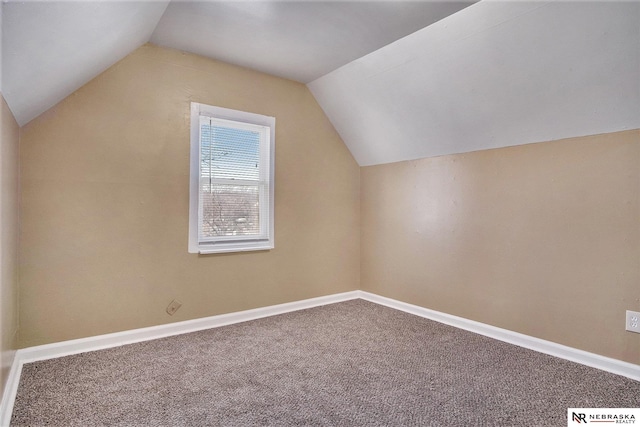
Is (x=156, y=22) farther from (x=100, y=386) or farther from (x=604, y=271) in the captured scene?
(x=604, y=271)

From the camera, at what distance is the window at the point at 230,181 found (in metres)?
3.16

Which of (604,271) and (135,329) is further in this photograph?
→ (135,329)

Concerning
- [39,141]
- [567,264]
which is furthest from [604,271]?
[39,141]

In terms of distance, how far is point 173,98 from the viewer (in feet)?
9.98

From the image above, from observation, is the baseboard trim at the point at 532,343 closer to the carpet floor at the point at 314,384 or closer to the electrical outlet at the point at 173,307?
the carpet floor at the point at 314,384

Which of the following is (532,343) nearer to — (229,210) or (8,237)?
(229,210)

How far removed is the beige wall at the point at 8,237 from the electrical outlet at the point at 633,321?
361 centimetres

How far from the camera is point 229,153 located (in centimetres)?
338

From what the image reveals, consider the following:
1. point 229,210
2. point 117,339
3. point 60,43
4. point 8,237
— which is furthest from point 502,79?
point 117,339

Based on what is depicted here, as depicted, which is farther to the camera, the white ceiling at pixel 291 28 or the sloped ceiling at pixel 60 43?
the white ceiling at pixel 291 28

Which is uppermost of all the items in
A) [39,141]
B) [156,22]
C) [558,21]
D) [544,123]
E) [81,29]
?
[156,22]

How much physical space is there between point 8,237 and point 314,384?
1.96 meters

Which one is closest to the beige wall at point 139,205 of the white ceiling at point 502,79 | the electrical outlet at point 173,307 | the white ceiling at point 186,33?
the electrical outlet at point 173,307

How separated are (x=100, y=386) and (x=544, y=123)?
3.45 m
